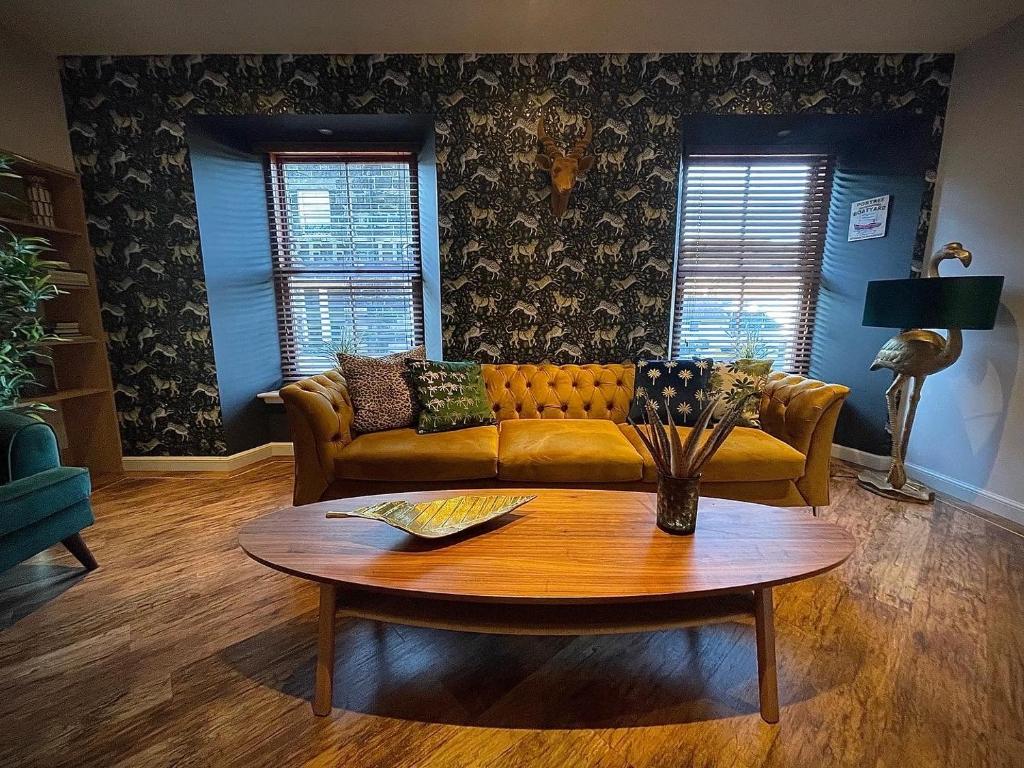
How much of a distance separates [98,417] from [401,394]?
2.35 meters

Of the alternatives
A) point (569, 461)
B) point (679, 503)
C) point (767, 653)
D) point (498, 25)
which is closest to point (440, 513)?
point (679, 503)

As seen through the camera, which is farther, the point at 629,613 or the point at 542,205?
the point at 542,205

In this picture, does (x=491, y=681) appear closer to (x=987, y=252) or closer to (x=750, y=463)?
(x=750, y=463)

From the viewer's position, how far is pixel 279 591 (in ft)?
6.16

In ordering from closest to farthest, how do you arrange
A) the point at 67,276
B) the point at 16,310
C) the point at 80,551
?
1. the point at 80,551
2. the point at 16,310
3. the point at 67,276

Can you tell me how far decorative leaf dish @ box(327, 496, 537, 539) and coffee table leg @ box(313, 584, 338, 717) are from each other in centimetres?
25

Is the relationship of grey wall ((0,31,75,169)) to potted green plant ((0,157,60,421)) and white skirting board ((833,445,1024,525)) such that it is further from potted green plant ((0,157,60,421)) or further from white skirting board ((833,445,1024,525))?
white skirting board ((833,445,1024,525))

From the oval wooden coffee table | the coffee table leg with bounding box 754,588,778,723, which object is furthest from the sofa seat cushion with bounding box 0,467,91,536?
the coffee table leg with bounding box 754,588,778,723

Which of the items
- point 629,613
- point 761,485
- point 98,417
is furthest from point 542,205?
point 98,417

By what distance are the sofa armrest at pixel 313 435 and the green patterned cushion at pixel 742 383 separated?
2.15m

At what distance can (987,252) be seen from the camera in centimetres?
263

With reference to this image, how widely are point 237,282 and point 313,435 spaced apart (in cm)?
179

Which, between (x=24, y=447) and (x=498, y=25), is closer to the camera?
(x=24, y=447)

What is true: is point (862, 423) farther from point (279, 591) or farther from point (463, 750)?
point (279, 591)
